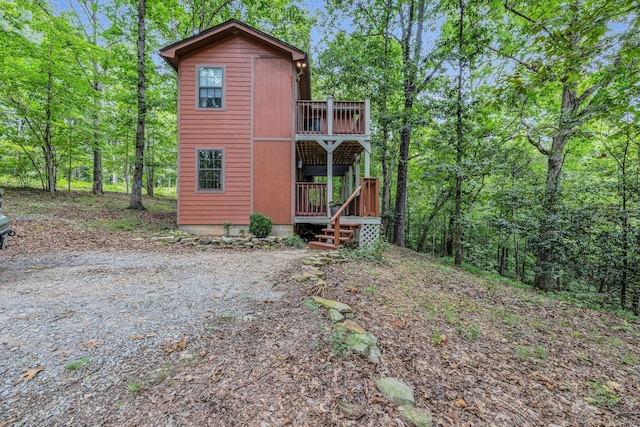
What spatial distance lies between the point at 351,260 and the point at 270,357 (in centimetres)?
398

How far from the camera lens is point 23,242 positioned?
21.8ft

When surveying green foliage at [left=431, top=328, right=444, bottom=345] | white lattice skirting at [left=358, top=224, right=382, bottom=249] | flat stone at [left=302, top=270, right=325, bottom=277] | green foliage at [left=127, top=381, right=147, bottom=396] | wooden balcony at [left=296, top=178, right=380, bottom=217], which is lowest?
green foliage at [left=431, top=328, right=444, bottom=345]

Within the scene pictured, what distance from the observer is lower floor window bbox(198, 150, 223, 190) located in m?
9.14

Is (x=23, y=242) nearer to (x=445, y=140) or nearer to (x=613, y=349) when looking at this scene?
(x=613, y=349)

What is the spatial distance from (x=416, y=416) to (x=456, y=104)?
9499 mm

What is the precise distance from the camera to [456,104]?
9.19 m

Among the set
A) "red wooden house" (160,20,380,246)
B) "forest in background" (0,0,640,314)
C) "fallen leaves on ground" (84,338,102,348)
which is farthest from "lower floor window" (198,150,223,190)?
"fallen leaves on ground" (84,338,102,348)

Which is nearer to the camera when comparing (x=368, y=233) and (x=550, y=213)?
(x=550, y=213)

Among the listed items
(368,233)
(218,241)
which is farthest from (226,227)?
(368,233)

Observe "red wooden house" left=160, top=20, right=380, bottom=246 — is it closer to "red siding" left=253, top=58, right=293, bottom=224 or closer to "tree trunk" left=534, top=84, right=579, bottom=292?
"red siding" left=253, top=58, right=293, bottom=224

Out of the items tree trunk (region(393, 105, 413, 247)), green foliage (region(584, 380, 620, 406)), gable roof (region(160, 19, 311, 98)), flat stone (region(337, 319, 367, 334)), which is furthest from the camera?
tree trunk (region(393, 105, 413, 247))

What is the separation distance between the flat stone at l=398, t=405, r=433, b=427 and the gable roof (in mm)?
9578

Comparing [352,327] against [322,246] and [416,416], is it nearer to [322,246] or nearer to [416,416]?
[416,416]

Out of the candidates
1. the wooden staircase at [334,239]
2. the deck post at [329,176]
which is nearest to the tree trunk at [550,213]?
the wooden staircase at [334,239]
